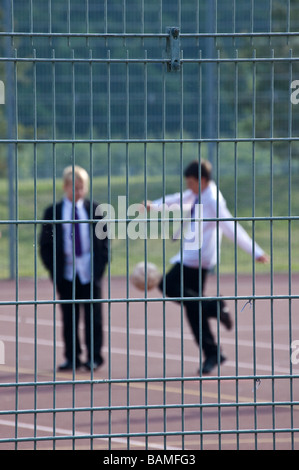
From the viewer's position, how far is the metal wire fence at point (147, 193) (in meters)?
4.04

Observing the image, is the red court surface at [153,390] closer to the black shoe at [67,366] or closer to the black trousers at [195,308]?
the black shoe at [67,366]

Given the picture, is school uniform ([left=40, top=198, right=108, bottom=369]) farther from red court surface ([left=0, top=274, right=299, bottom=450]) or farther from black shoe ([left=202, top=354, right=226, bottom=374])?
black shoe ([left=202, top=354, right=226, bottom=374])

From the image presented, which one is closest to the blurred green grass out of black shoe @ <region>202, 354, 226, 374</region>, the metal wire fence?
the metal wire fence

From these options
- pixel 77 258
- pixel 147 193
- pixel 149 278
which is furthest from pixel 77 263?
pixel 147 193

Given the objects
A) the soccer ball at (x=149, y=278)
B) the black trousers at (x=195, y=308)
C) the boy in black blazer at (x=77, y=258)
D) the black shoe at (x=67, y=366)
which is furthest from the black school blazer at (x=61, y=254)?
the black shoe at (x=67, y=366)

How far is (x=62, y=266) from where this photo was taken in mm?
8414

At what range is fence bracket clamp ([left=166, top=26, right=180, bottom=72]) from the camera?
4.06m

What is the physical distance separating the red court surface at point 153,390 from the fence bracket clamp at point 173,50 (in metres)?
1.08

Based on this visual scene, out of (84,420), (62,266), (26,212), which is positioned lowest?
(84,420)

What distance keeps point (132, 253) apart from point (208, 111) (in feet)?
20.1

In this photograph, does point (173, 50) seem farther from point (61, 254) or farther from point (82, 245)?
point (82, 245)

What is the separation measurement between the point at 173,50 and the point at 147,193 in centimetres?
532
